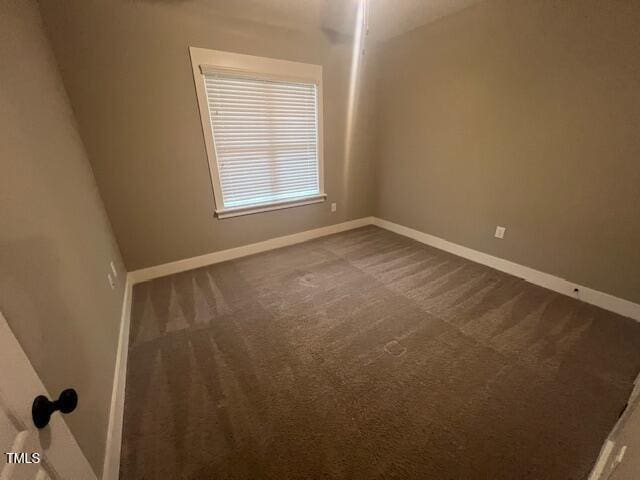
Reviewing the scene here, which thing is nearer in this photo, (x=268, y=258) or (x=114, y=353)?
(x=114, y=353)

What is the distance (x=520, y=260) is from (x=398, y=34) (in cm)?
289

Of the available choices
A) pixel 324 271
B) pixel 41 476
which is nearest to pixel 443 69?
pixel 324 271

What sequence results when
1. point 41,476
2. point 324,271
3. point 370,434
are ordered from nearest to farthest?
point 41,476, point 370,434, point 324,271

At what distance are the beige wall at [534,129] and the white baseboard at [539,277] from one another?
0.06m

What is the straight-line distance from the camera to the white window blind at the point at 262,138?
2576mm

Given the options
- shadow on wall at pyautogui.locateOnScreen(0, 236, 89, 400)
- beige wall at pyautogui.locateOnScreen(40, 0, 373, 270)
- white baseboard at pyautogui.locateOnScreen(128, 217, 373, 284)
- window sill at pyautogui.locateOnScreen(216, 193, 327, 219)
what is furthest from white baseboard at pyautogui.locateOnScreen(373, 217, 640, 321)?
shadow on wall at pyautogui.locateOnScreen(0, 236, 89, 400)

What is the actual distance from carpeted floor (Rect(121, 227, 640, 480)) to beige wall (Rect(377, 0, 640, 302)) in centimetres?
51

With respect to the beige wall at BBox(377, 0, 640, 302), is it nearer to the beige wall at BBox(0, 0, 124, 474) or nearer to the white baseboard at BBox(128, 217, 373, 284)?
the white baseboard at BBox(128, 217, 373, 284)

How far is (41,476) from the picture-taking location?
502mm

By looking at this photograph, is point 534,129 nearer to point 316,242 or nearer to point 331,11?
point 331,11

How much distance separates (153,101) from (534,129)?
3355 millimetres

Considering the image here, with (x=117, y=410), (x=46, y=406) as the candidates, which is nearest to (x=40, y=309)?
(x=46, y=406)

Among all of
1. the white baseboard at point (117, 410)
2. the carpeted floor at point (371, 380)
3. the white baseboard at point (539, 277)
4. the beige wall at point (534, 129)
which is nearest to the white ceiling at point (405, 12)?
the beige wall at point (534, 129)

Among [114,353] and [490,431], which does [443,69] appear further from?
[114,353]
